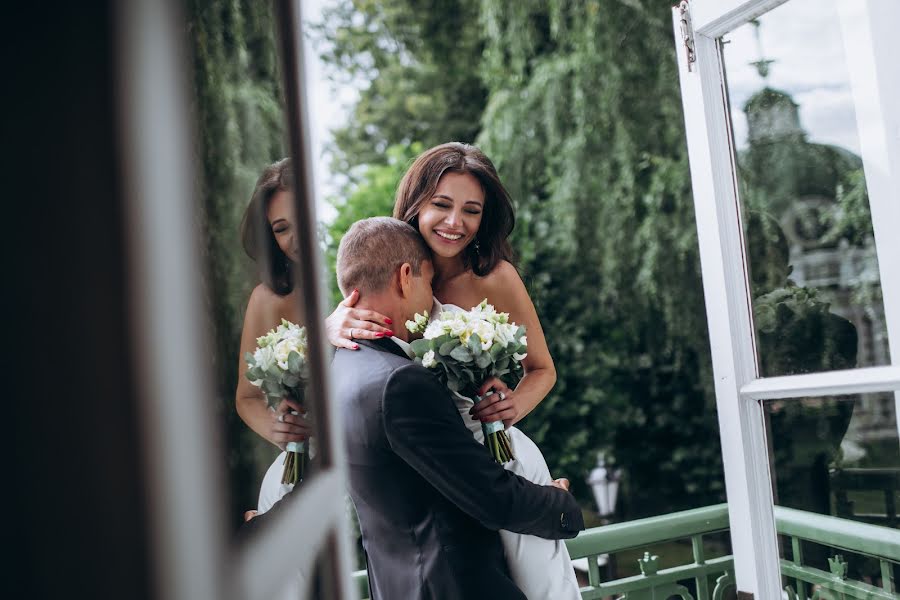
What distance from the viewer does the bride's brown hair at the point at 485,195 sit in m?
2.18

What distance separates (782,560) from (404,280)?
115 centimetres

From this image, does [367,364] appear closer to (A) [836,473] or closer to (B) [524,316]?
(B) [524,316]

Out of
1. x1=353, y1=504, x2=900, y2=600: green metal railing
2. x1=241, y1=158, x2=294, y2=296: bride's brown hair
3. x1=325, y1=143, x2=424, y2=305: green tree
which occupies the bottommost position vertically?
x1=353, y1=504, x2=900, y2=600: green metal railing

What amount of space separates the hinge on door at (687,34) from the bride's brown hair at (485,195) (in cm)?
58

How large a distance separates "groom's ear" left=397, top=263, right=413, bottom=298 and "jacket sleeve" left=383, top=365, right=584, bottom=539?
293 millimetres

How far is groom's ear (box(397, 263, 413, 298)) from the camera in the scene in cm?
180

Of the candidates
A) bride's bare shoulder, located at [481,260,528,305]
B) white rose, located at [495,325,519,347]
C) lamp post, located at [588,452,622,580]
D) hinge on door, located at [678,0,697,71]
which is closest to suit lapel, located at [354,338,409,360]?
white rose, located at [495,325,519,347]

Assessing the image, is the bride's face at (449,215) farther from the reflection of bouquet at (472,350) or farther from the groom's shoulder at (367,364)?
the groom's shoulder at (367,364)

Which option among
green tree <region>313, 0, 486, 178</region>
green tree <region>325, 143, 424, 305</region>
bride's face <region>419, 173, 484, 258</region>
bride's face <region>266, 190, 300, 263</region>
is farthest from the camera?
green tree <region>313, 0, 486, 178</region>

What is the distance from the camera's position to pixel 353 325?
173cm

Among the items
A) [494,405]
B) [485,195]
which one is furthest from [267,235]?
[485,195]

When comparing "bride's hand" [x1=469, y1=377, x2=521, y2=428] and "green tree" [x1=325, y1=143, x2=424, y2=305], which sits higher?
"green tree" [x1=325, y1=143, x2=424, y2=305]

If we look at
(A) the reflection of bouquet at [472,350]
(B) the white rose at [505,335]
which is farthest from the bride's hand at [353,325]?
(B) the white rose at [505,335]

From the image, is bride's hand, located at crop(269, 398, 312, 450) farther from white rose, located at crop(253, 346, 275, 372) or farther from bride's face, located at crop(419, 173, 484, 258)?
bride's face, located at crop(419, 173, 484, 258)
